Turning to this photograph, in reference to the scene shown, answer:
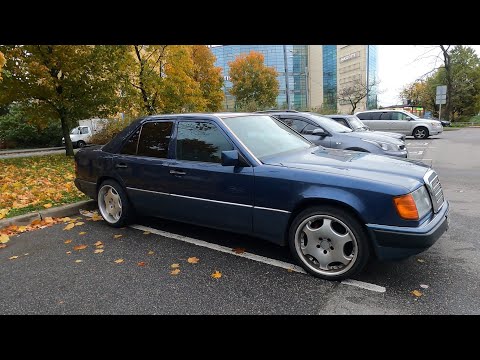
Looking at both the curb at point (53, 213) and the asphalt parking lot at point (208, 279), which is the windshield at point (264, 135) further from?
the curb at point (53, 213)

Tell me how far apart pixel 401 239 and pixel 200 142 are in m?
2.39

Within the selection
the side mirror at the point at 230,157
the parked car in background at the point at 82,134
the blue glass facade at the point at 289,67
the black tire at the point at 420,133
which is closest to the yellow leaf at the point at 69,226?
the side mirror at the point at 230,157

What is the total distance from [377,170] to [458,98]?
50.8m

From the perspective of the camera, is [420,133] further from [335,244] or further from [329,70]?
[329,70]

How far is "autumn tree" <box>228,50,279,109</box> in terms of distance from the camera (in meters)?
43.0

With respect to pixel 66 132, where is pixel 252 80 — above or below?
above

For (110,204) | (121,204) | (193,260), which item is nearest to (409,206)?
(193,260)

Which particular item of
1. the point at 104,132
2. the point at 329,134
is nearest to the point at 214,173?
the point at 329,134

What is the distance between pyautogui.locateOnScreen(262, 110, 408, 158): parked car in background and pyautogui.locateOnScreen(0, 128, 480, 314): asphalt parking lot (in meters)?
3.06

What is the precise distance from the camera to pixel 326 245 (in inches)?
126

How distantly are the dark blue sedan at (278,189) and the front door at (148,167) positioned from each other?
0.01 meters

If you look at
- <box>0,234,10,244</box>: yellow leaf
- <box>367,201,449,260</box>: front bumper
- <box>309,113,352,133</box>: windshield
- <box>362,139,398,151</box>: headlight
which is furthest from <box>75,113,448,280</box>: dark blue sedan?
<box>362,139,398,151</box>: headlight
